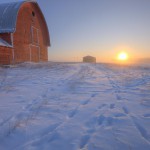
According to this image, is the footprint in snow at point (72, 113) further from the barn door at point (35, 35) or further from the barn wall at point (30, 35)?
the barn door at point (35, 35)

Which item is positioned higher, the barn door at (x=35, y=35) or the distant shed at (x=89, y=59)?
the barn door at (x=35, y=35)

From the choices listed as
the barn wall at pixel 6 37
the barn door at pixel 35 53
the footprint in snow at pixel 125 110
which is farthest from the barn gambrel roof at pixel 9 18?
the footprint in snow at pixel 125 110

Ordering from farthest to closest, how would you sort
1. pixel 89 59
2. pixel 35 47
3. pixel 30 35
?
pixel 89 59 → pixel 35 47 → pixel 30 35

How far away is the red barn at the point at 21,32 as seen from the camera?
17109mm

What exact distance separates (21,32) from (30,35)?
185 cm

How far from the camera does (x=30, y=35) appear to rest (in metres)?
20.5

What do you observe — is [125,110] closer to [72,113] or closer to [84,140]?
[72,113]

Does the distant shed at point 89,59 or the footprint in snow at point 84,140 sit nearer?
the footprint in snow at point 84,140

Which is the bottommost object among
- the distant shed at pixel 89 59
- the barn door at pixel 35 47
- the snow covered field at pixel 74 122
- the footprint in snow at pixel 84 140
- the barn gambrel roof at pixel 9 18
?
the footprint in snow at pixel 84 140

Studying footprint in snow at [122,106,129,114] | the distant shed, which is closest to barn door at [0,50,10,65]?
footprint in snow at [122,106,129,114]

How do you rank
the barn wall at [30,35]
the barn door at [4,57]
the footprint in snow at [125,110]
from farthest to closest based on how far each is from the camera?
1. the barn wall at [30,35]
2. the barn door at [4,57]
3. the footprint in snow at [125,110]

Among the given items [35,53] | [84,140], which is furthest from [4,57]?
[84,140]

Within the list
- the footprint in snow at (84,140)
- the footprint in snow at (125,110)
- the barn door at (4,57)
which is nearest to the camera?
the footprint in snow at (84,140)

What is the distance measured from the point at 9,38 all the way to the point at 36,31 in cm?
513
